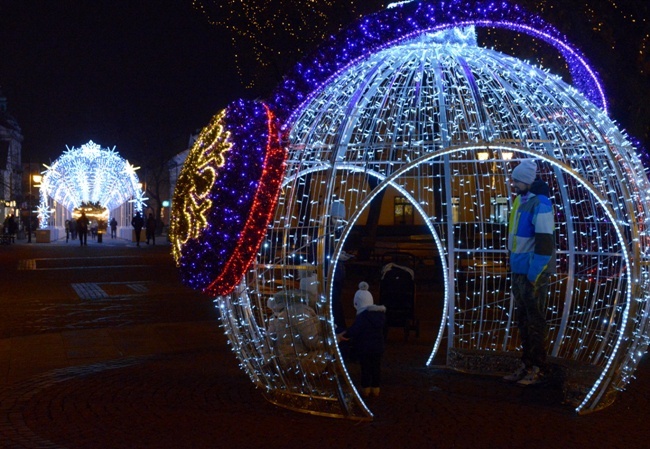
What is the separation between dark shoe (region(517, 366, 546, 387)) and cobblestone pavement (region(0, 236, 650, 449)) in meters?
0.08

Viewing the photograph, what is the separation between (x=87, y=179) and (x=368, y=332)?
5082 cm

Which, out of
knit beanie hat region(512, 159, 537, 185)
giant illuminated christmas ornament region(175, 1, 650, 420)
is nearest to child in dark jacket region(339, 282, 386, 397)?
giant illuminated christmas ornament region(175, 1, 650, 420)

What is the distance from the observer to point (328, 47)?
6.92 m

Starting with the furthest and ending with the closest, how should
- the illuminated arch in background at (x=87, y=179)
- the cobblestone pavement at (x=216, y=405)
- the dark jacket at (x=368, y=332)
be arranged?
the illuminated arch in background at (x=87, y=179)
the dark jacket at (x=368, y=332)
the cobblestone pavement at (x=216, y=405)

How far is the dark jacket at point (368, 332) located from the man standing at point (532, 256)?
4.25ft

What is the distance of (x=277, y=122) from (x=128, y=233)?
45307 millimetres

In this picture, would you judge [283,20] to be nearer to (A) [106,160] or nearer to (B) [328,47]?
(B) [328,47]

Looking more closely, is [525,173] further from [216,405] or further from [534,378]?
[216,405]

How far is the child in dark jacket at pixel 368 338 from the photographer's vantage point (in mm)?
7324

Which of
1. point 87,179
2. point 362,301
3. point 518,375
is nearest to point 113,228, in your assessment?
point 87,179

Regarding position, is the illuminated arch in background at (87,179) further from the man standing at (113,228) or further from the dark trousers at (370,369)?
the dark trousers at (370,369)

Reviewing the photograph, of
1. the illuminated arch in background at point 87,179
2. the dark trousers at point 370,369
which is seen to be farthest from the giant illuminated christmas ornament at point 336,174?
the illuminated arch in background at point 87,179

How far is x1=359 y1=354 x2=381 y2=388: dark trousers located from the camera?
7383 millimetres

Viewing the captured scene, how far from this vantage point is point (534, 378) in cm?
785
